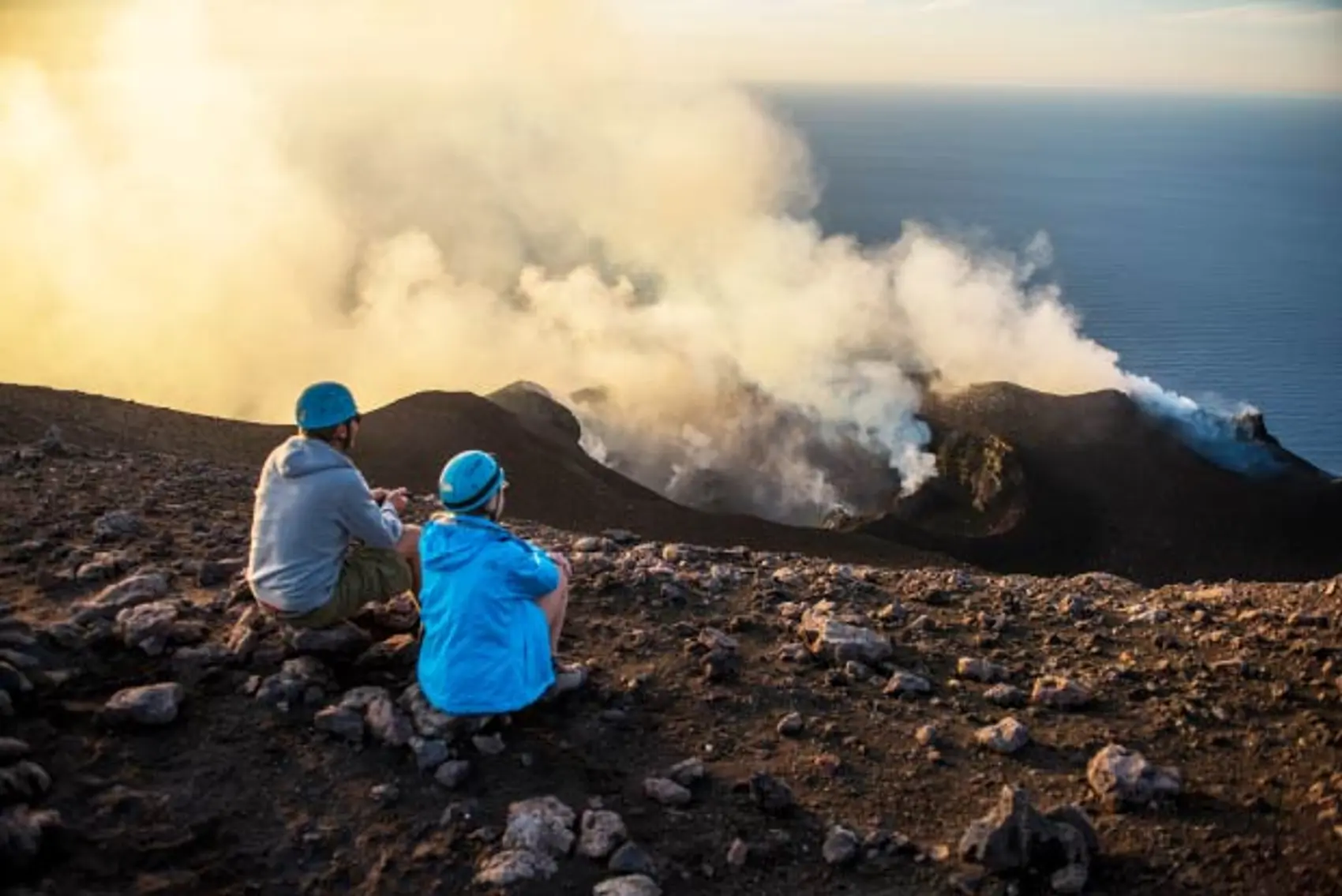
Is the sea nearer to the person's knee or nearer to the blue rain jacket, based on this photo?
the person's knee

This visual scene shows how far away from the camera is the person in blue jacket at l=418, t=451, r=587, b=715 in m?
4.87

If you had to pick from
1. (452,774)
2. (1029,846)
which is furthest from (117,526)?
(1029,846)

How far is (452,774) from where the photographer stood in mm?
4750

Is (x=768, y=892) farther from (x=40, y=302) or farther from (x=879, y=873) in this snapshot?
(x=40, y=302)

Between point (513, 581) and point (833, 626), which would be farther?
point (833, 626)

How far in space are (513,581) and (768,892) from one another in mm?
1631

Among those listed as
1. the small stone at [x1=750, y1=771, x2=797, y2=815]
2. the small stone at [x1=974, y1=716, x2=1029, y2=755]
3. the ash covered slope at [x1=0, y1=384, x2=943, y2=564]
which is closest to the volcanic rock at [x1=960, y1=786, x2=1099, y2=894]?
the small stone at [x1=750, y1=771, x2=797, y2=815]

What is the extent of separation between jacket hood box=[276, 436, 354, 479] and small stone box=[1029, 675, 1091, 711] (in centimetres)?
360

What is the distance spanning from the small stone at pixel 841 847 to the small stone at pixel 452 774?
150 cm

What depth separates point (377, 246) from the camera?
68.4 meters

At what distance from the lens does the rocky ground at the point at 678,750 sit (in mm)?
4359

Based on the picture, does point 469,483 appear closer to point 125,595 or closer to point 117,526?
point 125,595

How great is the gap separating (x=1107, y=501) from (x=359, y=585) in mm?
25725

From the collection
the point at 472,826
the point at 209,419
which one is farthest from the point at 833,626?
the point at 209,419
